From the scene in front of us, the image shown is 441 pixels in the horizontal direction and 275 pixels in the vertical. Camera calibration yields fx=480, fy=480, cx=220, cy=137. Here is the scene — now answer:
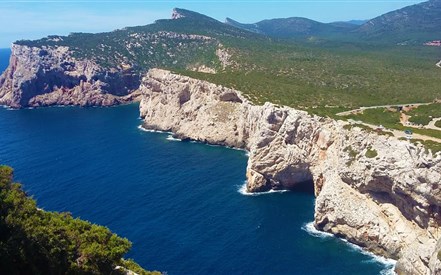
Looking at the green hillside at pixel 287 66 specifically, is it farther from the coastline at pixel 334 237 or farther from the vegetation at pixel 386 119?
the coastline at pixel 334 237

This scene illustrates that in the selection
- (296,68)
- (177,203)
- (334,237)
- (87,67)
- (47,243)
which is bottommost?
(334,237)

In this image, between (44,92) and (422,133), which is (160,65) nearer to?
(44,92)

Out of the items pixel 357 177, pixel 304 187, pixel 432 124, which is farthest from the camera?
pixel 304 187

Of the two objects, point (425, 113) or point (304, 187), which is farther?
point (304, 187)

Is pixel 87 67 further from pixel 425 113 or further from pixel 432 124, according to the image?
pixel 432 124

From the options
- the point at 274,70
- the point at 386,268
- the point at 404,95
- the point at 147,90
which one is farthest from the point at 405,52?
the point at 386,268

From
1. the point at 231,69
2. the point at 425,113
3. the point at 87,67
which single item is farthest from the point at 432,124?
the point at 87,67

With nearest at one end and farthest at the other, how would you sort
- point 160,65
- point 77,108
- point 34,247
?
point 34,247 < point 77,108 < point 160,65
